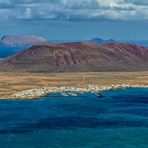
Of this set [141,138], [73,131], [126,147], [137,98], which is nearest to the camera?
[126,147]

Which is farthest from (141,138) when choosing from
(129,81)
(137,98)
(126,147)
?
(129,81)

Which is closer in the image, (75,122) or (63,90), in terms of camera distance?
(75,122)

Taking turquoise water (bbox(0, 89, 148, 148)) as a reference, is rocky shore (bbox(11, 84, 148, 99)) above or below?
below

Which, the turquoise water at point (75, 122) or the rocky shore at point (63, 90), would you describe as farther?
the rocky shore at point (63, 90)

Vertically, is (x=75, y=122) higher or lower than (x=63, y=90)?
higher

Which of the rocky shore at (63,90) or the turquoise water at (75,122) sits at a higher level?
the turquoise water at (75,122)

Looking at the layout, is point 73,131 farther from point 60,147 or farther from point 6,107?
point 6,107

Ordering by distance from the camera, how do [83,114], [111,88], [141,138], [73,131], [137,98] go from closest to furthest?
[141,138] → [73,131] → [83,114] → [137,98] → [111,88]

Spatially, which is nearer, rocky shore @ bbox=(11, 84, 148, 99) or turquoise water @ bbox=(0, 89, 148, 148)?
turquoise water @ bbox=(0, 89, 148, 148)
